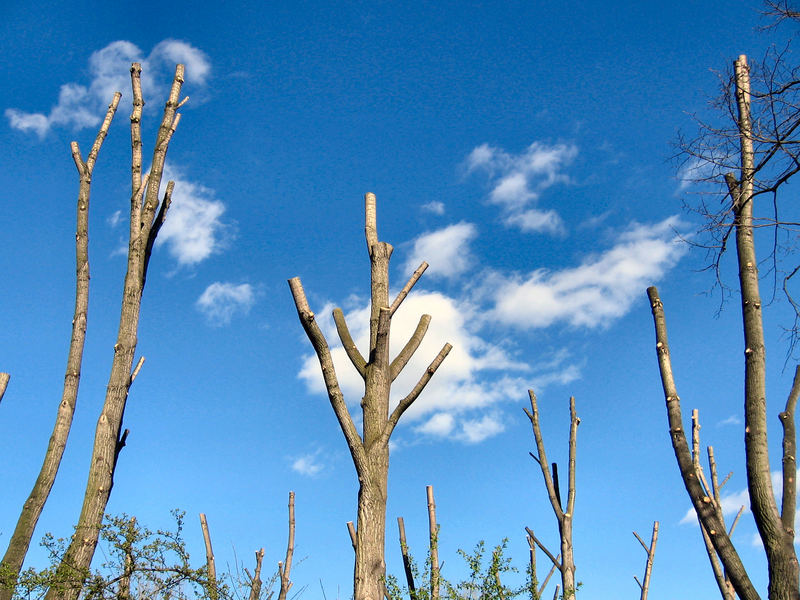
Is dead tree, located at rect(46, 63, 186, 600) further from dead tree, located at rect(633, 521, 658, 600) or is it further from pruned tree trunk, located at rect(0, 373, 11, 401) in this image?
dead tree, located at rect(633, 521, 658, 600)

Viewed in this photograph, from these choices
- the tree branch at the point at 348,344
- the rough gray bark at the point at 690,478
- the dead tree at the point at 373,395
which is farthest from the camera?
the tree branch at the point at 348,344

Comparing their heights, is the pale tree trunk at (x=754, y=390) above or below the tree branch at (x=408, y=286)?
below

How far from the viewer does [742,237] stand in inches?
171

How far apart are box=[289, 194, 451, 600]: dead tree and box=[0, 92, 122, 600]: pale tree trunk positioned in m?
3.11

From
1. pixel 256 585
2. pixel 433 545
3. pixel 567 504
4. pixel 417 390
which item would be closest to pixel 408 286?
pixel 417 390

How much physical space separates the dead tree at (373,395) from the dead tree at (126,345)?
7.17 ft

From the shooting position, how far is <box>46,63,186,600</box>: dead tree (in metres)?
5.86

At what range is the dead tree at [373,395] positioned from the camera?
502cm

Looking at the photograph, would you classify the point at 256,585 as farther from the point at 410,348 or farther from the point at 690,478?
the point at 690,478

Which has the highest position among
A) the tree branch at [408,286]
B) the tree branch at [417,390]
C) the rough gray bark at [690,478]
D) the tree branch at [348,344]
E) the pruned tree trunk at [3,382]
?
the pruned tree trunk at [3,382]

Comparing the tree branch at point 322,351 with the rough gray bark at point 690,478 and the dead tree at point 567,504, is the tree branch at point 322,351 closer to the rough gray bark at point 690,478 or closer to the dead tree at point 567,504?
the rough gray bark at point 690,478

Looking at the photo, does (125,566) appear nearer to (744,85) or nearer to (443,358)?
(443,358)

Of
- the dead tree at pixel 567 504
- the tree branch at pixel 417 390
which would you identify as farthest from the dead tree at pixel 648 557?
the tree branch at pixel 417 390

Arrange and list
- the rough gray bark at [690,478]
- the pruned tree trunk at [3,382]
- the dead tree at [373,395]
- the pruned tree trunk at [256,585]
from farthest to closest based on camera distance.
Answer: the pruned tree trunk at [256,585], the pruned tree trunk at [3,382], the dead tree at [373,395], the rough gray bark at [690,478]
